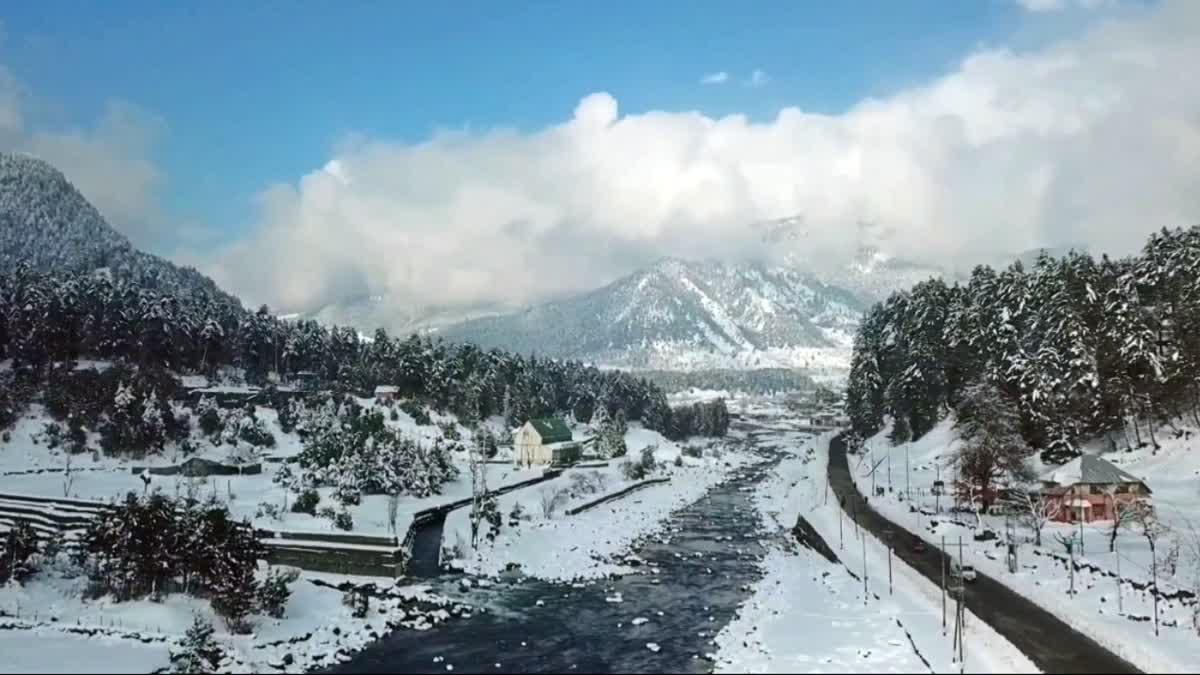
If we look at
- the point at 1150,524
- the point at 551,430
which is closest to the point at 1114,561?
the point at 1150,524

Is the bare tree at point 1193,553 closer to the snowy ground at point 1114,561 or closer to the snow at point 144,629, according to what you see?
the snowy ground at point 1114,561

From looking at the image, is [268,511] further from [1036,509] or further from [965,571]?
[1036,509]

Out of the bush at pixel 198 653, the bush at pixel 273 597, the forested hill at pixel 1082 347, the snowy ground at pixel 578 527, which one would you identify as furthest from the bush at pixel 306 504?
the forested hill at pixel 1082 347

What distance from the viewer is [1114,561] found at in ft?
144

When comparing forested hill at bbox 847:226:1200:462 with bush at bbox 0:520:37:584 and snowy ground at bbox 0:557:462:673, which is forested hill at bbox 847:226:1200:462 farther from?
bush at bbox 0:520:37:584

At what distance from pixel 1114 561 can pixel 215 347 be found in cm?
9753

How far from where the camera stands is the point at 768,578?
4991 cm

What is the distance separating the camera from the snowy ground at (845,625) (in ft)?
102

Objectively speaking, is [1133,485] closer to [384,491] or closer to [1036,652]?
[1036,652]

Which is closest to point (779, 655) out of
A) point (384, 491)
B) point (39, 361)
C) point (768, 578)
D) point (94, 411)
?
point (768, 578)

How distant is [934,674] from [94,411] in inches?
3156

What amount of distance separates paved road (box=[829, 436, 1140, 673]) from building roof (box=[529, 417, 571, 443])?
59353 mm

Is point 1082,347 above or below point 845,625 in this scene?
above

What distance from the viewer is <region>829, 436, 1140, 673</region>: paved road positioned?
29328 millimetres
